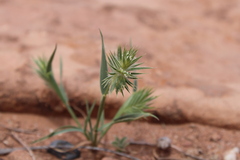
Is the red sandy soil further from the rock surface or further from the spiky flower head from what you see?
the spiky flower head

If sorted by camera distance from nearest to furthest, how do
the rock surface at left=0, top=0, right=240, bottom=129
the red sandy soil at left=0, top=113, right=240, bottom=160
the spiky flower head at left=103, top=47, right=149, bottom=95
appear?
the spiky flower head at left=103, top=47, right=149, bottom=95 < the red sandy soil at left=0, top=113, right=240, bottom=160 < the rock surface at left=0, top=0, right=240, bottom=129

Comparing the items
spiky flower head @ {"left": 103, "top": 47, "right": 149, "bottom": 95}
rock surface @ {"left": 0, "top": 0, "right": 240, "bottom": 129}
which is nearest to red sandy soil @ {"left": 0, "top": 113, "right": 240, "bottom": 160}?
rock surface @ {"left": 0, "top": 0, "right": 240, "bottom": 129}

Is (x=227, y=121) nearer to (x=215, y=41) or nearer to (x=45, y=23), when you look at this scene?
(x=215, y=41)

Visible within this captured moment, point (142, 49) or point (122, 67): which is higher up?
point (142, 49)

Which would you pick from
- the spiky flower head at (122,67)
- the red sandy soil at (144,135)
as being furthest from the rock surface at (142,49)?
the spiky flower head at (122,67)

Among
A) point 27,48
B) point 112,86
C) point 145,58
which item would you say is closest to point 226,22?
point 145,58

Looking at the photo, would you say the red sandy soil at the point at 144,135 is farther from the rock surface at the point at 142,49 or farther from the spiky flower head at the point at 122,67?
the spiky flower head at the point at 122,67

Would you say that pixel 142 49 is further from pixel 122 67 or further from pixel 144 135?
pixel 122 67

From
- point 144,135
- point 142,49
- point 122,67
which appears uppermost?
point 142,49

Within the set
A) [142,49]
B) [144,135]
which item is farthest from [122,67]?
[142,49]
